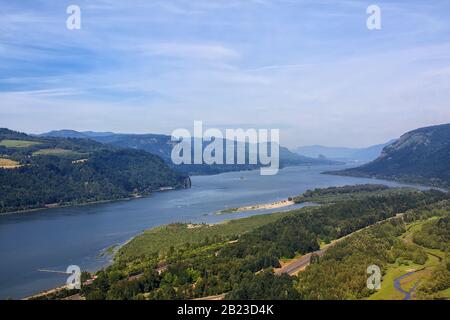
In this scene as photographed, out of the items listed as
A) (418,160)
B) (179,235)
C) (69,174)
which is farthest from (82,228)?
(418,160)

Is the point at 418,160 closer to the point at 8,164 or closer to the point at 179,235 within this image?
the point at 179,235

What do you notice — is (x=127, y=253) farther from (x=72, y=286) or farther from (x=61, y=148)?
(x=61, y=148)

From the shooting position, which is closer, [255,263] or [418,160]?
[255,263]

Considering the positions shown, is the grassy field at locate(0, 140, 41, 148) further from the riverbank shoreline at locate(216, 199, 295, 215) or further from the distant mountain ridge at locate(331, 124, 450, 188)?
the distant mountain ridge at locate(331, 124, 450, 188)

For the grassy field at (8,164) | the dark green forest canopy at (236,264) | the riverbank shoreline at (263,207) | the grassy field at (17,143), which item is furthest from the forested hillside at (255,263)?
the grassy field at (17,143)
